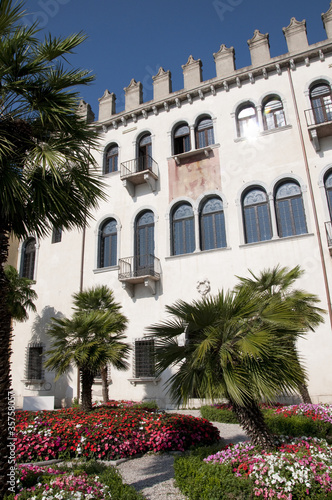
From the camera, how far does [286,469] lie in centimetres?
570

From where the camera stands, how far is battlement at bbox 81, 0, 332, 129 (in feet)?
60.6

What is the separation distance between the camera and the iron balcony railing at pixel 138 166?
20691 millimetres

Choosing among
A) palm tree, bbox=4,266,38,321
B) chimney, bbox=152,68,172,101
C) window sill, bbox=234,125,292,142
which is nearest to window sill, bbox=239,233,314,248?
window sill, bbox=234,125,292,142

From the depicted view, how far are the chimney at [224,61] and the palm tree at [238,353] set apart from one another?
1628 cm

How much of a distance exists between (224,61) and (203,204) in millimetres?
7910

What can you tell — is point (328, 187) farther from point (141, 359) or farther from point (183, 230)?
point (141, 359)

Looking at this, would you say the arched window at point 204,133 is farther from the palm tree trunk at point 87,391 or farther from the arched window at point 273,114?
the palm tree trunk at point 87,391

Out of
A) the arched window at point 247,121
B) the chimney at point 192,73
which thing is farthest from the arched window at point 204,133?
the chimney at point 192,73

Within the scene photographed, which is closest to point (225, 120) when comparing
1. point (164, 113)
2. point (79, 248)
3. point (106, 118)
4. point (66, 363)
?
point (164, 113)

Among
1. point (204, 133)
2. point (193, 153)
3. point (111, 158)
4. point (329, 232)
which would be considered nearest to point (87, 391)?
point (329, 232)

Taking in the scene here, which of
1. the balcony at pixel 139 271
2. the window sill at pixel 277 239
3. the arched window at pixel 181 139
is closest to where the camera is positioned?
the window sill at pixel 277 239

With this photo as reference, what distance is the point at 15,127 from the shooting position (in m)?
6.96

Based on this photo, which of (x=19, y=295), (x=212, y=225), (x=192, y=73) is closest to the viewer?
(x=212, y=225)

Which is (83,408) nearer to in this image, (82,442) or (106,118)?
(82,442)
